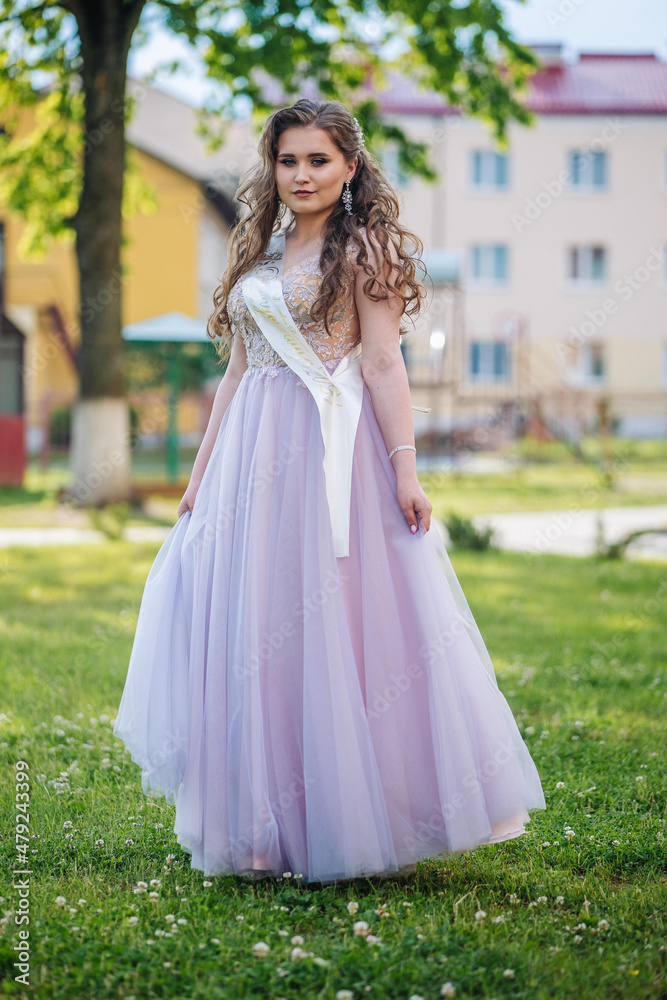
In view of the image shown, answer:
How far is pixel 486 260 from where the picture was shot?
97.5ft

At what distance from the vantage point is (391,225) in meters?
2.85

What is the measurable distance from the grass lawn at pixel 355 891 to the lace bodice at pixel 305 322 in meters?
1.50

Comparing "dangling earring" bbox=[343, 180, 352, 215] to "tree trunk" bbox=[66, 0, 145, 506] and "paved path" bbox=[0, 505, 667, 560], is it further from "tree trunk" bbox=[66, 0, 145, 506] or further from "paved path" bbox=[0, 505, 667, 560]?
"tree trunk" bbox=[66, 0, 145, 506]

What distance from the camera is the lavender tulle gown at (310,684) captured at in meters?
2.55

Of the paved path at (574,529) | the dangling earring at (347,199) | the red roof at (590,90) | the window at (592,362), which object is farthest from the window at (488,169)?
the dangling earring at (347,199)

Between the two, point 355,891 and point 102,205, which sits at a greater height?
point 102,205

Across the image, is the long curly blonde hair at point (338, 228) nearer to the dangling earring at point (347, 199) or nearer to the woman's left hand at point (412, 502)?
the dangling earring at point (347, 199)

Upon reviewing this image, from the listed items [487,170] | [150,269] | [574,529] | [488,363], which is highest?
[487,170]

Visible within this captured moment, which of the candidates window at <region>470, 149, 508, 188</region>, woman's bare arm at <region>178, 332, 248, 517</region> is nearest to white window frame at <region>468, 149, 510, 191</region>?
window at <region>470, 149, 508, 188</region>

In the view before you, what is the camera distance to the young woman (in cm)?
256

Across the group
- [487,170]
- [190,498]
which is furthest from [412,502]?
[487,170]

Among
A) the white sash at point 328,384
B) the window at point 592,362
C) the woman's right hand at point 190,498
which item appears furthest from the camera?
the window at point 592,362

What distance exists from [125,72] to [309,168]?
31.7ft

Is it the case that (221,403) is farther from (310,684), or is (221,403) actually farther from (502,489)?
(502,489)
